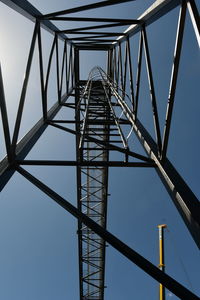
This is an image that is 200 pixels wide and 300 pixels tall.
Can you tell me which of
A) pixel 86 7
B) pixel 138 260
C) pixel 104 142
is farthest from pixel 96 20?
pixel 138 260

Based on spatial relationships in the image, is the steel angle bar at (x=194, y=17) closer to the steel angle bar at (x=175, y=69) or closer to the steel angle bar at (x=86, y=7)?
the steel angle bar at (x=175, y=69)

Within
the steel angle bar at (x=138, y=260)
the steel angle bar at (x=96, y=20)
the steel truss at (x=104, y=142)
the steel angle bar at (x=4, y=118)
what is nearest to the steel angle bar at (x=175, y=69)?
the steel truss at (x=104, y=142)

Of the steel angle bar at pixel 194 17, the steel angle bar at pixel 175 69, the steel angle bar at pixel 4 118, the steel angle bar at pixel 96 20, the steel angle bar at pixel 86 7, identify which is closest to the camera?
the steel angle bar at pixel 194 17

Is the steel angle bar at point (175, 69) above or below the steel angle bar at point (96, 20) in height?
below

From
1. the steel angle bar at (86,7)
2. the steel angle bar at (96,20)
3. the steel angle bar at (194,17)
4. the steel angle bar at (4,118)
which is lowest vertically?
the steel angle bar at (4,118)

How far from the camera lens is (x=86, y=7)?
6.43 meters

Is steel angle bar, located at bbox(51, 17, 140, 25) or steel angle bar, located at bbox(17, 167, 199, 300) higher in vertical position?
steel angle bar, located at bbox(51, 17, 140, 25)

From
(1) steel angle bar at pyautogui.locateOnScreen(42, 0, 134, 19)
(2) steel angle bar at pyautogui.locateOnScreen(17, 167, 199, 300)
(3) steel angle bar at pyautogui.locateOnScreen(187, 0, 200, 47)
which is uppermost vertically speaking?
(1) steel angle bar at pyautogui.locateOnScreen(42, 0, 134, 19)

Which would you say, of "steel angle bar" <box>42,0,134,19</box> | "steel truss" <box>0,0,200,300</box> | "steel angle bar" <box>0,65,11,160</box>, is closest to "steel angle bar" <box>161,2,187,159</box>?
"steel truss" <box>0,0,200,300</box>

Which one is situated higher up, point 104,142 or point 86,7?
point 86,7

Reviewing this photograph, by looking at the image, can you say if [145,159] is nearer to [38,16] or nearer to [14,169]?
[14,169]

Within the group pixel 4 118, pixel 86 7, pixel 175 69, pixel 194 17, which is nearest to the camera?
pixel 194 17

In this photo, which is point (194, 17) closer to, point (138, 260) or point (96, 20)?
point (138, 260)

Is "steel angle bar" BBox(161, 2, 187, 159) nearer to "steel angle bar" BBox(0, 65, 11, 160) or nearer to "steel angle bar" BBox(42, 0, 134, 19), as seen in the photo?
"steel angle bar" BBox(42, 0, 134, 19)
